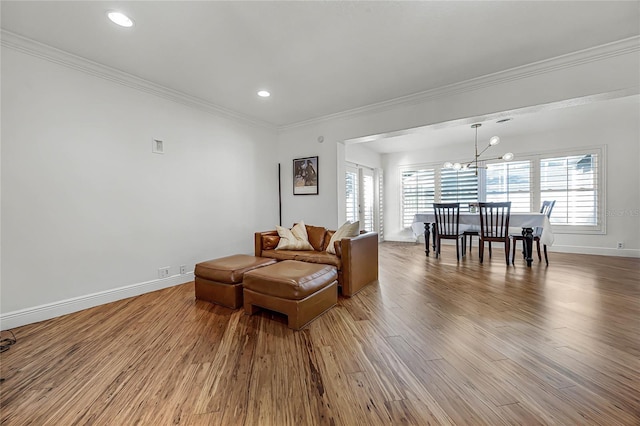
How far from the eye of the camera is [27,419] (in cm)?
127

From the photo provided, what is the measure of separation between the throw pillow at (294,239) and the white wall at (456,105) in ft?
2.80

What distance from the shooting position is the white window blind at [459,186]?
6.26 meters

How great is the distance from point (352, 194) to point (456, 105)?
3253 millimetres

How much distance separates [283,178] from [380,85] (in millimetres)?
2449

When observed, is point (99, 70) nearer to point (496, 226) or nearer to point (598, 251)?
point (496, 226)

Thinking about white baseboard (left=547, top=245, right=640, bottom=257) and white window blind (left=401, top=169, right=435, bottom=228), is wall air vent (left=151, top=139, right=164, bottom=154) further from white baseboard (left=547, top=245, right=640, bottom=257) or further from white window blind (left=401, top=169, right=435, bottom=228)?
white baseboard (left=547, top=245, right=640, bottom=257)

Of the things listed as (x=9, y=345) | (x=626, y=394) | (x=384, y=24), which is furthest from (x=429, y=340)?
(x=9, y=345)

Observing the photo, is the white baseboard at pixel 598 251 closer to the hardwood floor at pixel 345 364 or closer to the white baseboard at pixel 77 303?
the hardwood floor at pixel 345 364

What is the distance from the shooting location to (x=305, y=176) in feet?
15.5

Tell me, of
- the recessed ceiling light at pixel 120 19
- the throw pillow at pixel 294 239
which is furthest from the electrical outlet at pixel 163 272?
the recessed ceiling light at pixel 120 19

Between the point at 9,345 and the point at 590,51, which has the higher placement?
the point at 590,51

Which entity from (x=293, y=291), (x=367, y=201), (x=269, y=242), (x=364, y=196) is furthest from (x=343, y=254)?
(x=367, y=201)

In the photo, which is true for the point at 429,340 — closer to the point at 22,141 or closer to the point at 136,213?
the point at 136,213

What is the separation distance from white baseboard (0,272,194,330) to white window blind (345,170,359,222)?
3866 mm
